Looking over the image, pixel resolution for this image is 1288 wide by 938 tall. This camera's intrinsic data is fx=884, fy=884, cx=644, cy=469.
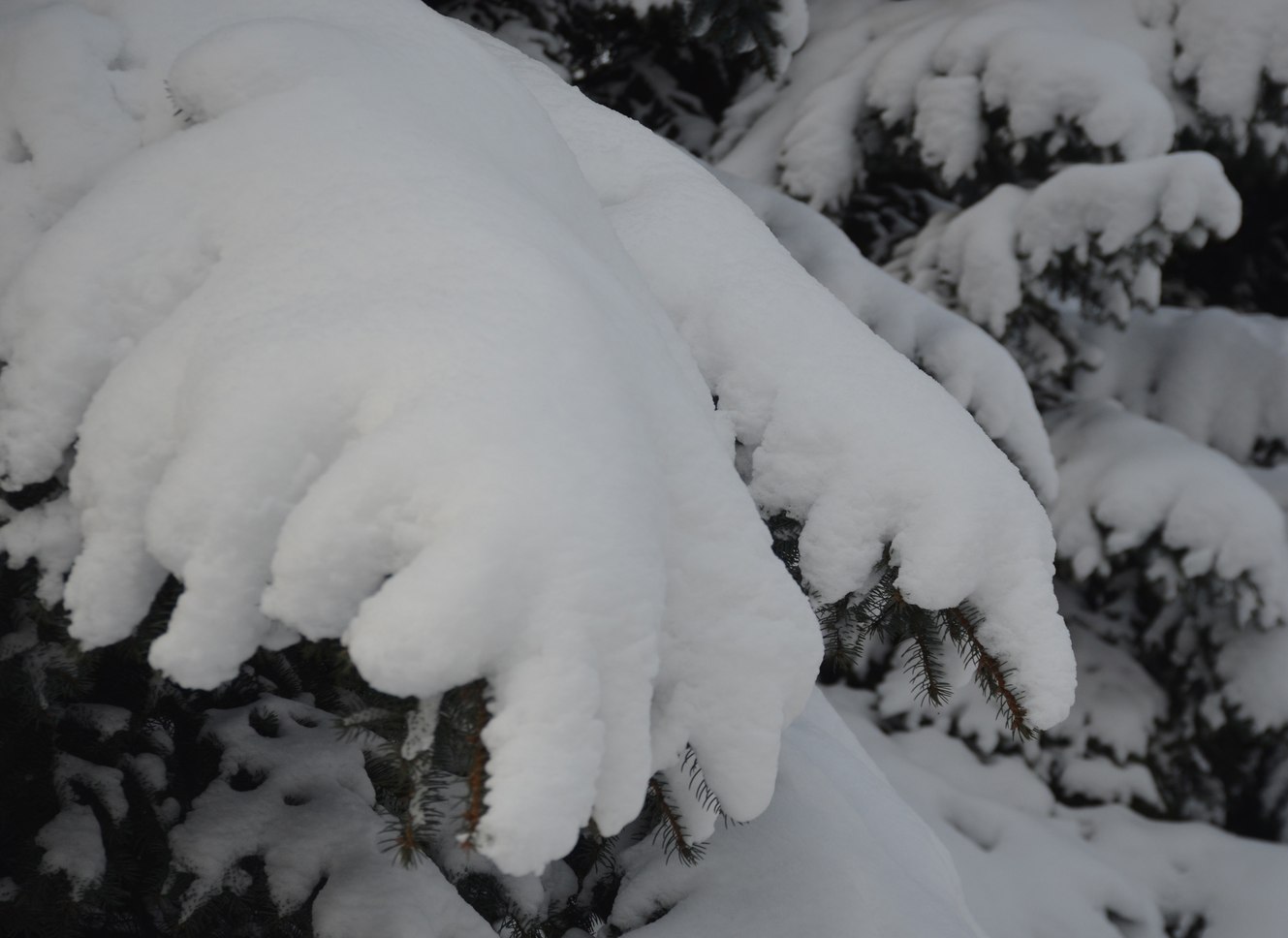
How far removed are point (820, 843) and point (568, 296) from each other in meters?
1.05

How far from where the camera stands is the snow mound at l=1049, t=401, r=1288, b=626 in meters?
3.04

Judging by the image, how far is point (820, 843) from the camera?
1474 millimetres

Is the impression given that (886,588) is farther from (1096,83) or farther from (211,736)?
(1096,83)

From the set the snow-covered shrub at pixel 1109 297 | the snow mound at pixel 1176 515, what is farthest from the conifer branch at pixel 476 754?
the snow mound at pixel 1176 515

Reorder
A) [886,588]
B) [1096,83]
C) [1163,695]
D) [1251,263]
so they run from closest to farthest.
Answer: [886,588]
[1096,83]
[1163,695]
[1251,263]

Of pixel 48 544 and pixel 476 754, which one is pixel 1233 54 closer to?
pixel 476 754

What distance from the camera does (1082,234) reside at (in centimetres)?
284

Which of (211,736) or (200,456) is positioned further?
(211,736)

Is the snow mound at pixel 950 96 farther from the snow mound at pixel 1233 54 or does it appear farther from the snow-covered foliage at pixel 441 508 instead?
the snow-covered foliage at pixel 441 508

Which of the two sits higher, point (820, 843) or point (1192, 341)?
point (820, 843)

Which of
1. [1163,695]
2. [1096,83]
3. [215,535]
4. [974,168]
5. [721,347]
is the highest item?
[215,535]

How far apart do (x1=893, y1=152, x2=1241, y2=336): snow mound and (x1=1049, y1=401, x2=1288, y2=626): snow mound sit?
1.89ft

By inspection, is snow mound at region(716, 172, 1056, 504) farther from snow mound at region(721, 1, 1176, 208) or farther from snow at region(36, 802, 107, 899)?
snow at region(36, 802, 107, 899)

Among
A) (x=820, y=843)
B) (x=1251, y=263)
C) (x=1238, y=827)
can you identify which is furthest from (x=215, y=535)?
(x=1251, y=263)
